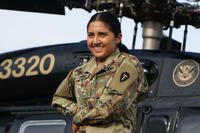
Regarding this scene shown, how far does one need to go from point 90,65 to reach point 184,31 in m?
3.29

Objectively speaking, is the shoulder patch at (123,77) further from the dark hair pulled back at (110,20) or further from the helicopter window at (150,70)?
the helicopter window at (150,70)

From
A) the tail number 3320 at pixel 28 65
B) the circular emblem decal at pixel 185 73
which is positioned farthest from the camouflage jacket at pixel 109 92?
the tail number 3320 at pixel 28 65

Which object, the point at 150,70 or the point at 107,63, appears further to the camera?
the point at 150,70

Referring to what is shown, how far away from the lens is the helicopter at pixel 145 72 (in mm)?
4824

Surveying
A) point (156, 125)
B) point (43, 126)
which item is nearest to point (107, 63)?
point (156, 125)

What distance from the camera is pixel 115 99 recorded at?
2.72 m

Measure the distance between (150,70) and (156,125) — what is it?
60 cm

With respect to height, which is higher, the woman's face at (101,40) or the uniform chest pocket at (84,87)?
the woman's face at (101,40)

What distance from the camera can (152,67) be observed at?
17.1 feet

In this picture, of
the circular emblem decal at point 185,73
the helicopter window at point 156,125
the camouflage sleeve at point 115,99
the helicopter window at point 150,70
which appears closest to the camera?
the camouflage sleeve at point 115,99

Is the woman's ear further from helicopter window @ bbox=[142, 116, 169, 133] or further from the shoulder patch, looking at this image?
helicopter window @ bbox=[142, 116, 169, 133]

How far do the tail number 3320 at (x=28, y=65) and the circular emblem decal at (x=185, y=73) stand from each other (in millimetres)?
1360

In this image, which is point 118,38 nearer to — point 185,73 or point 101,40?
point 101,40

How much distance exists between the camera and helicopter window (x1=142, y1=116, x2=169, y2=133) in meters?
4.76
